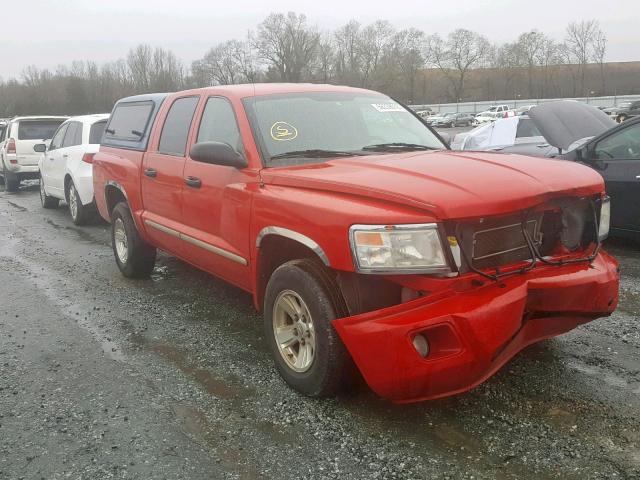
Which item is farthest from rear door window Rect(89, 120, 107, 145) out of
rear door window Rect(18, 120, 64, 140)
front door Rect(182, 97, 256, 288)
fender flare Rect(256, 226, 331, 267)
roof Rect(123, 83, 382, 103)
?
fender flare Rect(256, 226, 331, 267)

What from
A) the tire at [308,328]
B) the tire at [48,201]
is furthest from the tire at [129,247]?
the tire at [48,201]

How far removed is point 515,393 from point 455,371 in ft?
2.84

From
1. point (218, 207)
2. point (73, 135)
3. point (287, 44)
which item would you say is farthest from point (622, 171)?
point (287, 44)

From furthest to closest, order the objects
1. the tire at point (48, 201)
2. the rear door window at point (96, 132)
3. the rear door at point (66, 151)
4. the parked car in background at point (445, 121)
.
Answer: the parked car in background at point (445, 121), the tire at point (48, 201), the rear door at point (66, 151), the rear door window at point (96, 132)

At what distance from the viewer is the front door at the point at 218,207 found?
3.95 meters

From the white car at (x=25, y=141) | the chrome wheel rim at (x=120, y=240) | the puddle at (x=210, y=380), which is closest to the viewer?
the puddle at (x=210, y=380)

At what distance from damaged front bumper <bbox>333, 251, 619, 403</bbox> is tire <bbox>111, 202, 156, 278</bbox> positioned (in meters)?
3.55

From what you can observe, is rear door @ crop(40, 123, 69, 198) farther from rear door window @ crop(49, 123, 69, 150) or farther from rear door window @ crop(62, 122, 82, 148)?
rear door window @ crop(62, 122, 82, 148)

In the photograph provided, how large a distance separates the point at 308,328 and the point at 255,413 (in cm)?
56

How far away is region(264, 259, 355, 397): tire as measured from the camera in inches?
125

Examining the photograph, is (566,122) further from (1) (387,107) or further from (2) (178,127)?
(2) (178,127)

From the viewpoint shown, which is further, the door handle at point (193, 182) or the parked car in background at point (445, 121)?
the parked car in background at point (445, 121)

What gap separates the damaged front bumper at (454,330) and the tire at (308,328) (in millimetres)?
176

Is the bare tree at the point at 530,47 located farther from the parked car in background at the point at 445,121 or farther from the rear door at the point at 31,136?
the rear door at the point at 31,136
